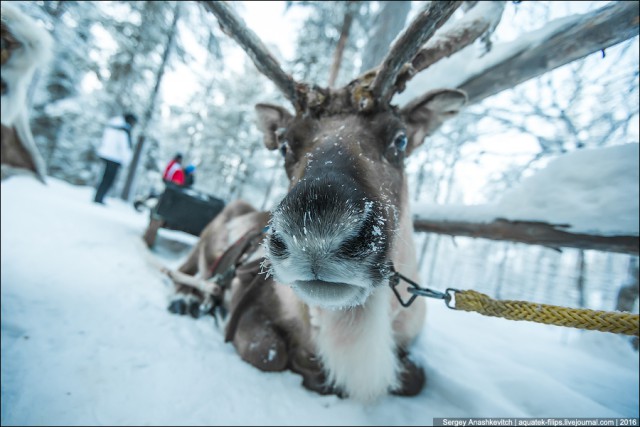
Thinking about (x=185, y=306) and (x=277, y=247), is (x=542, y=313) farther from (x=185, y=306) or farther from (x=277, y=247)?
(x=185, y=306)

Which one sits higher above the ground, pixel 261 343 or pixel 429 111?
pixel 429 111

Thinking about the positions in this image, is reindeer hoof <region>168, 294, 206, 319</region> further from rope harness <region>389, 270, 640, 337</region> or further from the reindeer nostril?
rope harness <region>389, 270, 640, 337</region>

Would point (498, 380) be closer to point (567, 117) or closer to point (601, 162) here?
point (601, 162)

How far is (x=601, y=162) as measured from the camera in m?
2.63

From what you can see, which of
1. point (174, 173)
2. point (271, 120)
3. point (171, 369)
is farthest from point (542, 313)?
point (174, 173)

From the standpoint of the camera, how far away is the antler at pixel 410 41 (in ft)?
5.21

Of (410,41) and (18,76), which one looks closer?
(410,41)

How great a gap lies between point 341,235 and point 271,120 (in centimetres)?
228

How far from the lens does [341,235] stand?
3.46ft

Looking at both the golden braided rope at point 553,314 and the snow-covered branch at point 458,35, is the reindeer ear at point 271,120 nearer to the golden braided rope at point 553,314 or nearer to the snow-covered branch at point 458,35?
the snow-covered branch at point 458,35

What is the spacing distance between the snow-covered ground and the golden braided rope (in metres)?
1.28

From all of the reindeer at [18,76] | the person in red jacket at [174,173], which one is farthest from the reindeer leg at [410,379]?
the person in red jacket at [174,173]

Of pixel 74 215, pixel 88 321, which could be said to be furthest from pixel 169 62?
pixel 88 321

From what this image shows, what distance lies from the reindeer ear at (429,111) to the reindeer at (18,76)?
3109 millimetres
